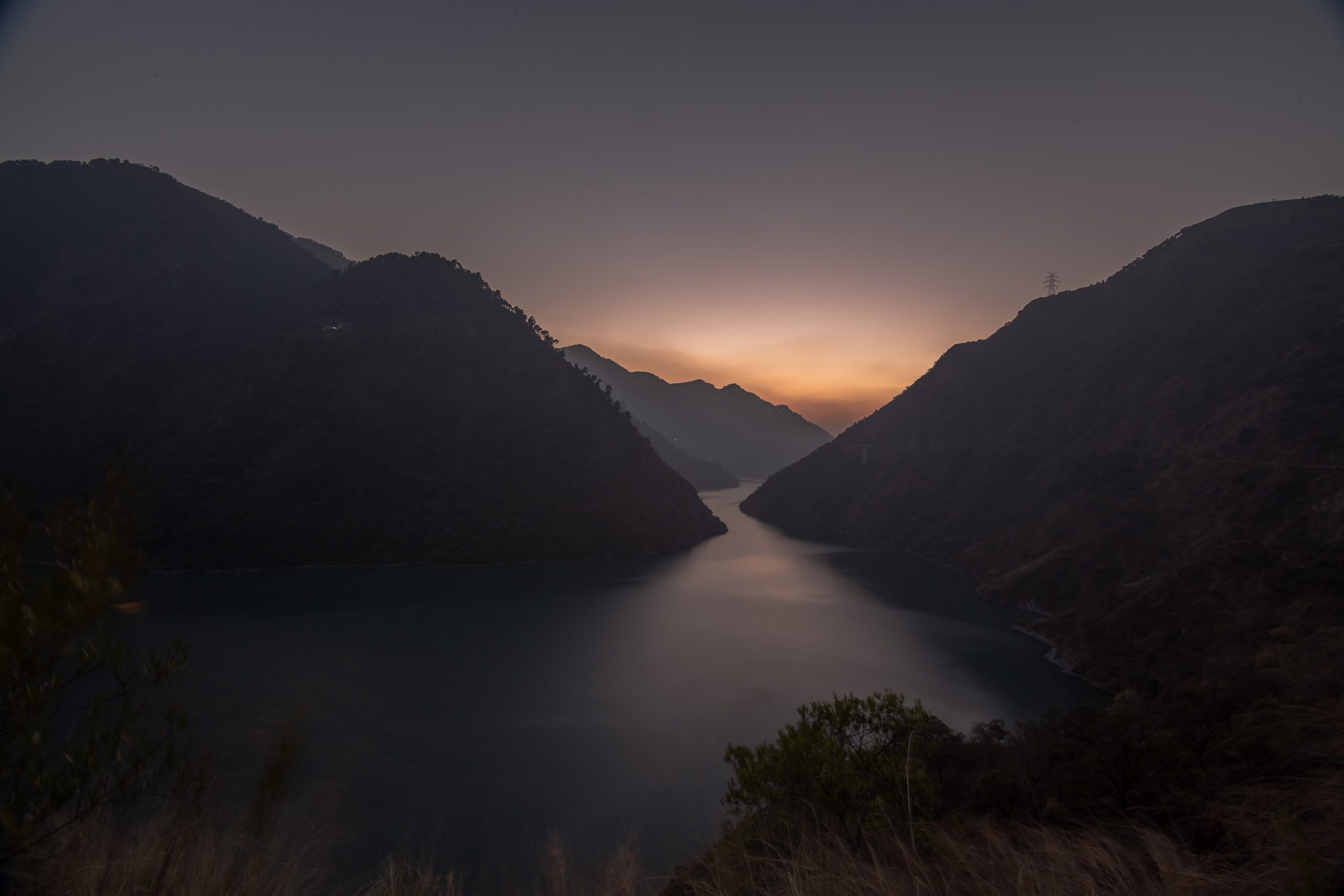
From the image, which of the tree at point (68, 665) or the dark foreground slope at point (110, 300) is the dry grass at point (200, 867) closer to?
the tree at point (68, 665)

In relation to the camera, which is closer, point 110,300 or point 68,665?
point 68,665

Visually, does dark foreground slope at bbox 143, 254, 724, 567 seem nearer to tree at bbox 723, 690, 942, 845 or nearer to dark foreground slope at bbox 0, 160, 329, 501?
dark foreground slope at bbox 0, 160, 329, 501

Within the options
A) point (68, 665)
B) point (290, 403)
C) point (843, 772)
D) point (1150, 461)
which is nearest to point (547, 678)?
point (843, 772)

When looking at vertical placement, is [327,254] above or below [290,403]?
above

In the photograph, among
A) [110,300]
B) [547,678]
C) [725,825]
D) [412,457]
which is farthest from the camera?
[110,300]

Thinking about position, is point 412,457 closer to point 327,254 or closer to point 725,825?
point 725,825

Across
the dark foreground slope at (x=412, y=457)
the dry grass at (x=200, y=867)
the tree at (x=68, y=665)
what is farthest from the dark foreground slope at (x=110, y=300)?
the dry grass at (x=200, y=867)

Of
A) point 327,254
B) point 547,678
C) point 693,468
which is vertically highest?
point 327,254

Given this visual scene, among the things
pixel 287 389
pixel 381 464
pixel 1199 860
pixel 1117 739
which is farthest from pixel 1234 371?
pixel 287 389
